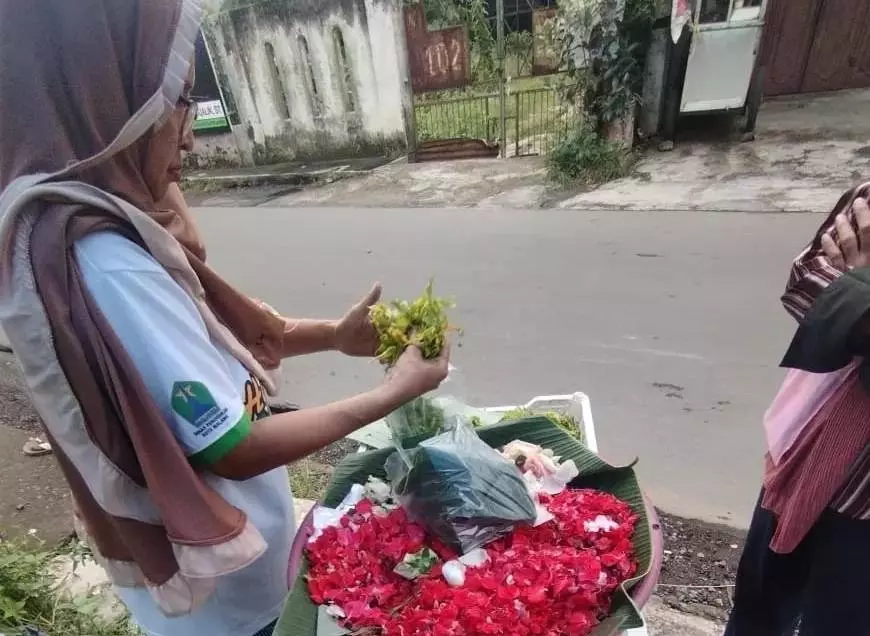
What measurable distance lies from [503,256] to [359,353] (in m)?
3.67

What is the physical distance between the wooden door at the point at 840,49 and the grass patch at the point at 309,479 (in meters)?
8.75

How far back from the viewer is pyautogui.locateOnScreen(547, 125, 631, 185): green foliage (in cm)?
666

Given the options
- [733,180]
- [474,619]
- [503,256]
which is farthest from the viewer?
[733,180]

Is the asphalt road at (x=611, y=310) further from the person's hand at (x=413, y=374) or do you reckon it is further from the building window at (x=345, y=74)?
the building window at (x=345, y=74)

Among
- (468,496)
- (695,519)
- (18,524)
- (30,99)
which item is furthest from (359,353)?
(18,524)

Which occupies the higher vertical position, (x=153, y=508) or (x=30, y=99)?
(x=30, y=99)

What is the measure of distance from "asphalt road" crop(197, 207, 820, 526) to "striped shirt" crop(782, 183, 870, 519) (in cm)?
130

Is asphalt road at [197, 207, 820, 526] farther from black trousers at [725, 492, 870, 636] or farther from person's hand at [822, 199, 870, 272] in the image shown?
person's hand at [822, 199, 870, 272]

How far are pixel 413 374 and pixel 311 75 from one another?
29.1 feet

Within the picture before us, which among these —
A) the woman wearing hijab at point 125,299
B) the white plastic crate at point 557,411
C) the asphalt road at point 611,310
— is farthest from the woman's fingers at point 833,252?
the asphalt road at point 611,310

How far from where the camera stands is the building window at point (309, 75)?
29.0ft

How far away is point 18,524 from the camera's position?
9.10 ft

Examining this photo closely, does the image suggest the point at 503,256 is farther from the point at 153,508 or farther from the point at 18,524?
the point at 153,508

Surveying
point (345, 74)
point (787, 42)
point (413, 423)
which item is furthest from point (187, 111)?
point (787, 42)
